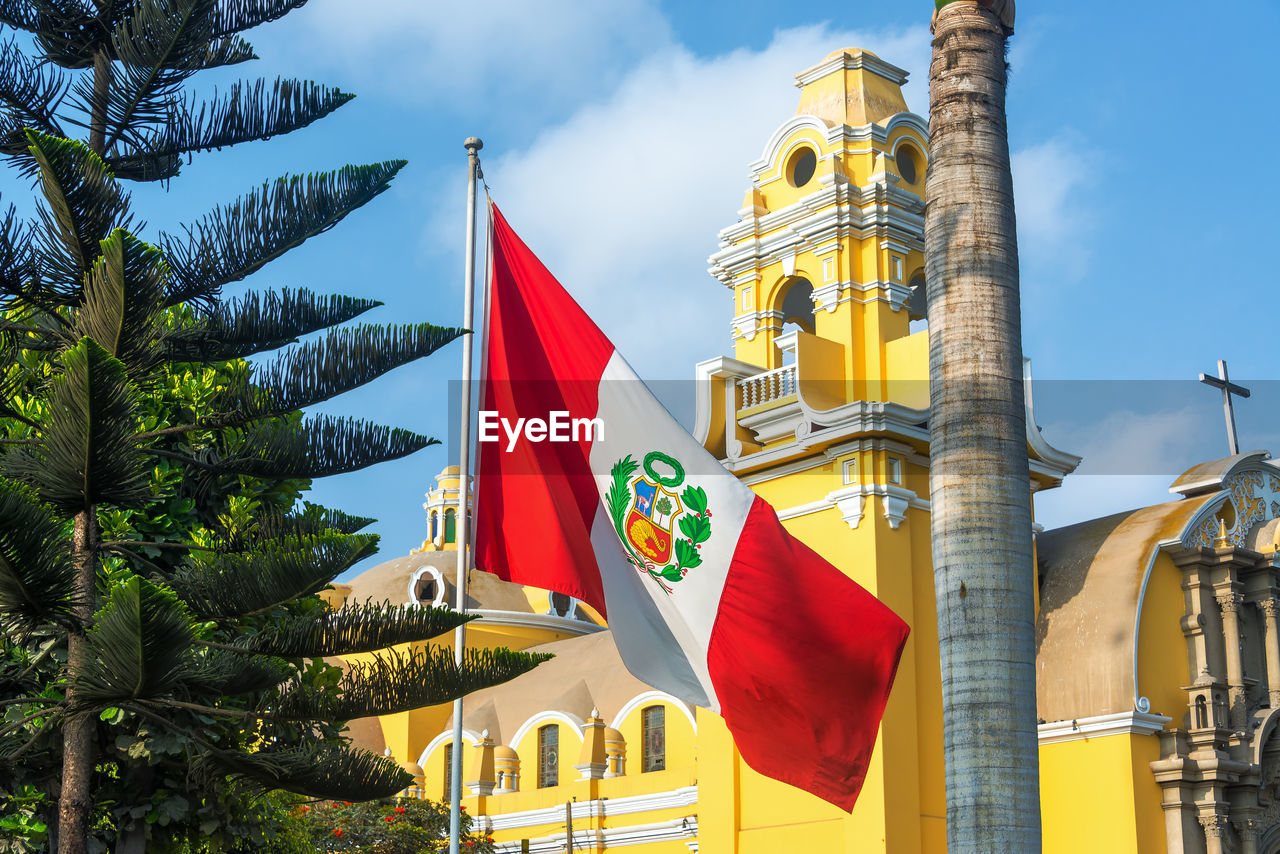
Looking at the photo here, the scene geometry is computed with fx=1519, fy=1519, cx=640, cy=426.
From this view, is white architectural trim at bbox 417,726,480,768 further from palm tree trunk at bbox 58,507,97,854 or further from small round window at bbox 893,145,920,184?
palm tree trunk at bbox 58,507,97,854

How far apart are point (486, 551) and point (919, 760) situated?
9211 millimetres

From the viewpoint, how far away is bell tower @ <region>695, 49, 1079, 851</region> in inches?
696

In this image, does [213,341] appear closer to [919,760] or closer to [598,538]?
[598,538]

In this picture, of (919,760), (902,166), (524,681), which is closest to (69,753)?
(919,760)

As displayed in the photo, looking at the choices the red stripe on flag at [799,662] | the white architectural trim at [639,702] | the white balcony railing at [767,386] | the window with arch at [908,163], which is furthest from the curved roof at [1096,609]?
the white architectural trim at [639,702]

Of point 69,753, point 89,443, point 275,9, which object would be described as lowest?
point 69,753

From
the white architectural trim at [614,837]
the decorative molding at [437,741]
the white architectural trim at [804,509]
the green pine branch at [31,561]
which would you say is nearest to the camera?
the green pine branch at [31,561]

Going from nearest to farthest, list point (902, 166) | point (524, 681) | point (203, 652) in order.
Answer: point (203, 652) < point (902, 166) < point (524, 681)

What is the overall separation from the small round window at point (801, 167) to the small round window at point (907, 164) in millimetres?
1130

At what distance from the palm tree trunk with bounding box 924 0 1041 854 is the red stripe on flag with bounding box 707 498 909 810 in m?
2.05

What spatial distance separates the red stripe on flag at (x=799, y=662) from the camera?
920 cm

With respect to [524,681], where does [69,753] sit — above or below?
below

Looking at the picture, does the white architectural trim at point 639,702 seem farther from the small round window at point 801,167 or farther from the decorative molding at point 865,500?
the small round window at point 801,167

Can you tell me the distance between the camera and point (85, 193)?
7691 mm
